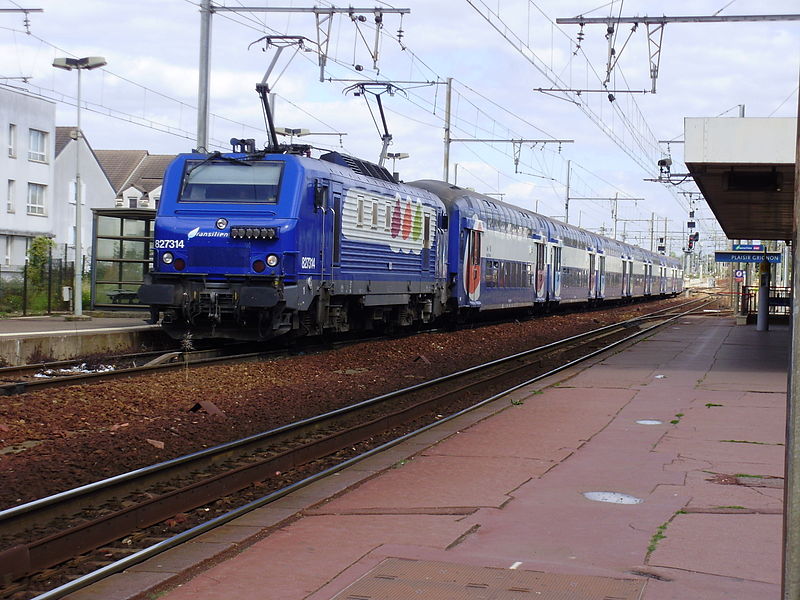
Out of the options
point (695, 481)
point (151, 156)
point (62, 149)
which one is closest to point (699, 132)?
point (695, 481)

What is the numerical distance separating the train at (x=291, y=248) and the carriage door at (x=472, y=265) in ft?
3.36

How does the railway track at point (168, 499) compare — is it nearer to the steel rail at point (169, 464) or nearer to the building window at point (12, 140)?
the steel rail at point (169, 464)

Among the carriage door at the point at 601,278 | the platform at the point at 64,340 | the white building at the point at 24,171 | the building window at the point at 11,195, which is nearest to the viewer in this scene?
the platform at the point at 64,340

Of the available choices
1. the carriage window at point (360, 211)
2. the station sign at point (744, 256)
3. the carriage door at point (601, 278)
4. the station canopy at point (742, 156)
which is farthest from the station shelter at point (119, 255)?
the carriage door at point (601, 278)

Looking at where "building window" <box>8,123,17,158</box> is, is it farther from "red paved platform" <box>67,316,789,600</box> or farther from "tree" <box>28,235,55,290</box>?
"red paved platform" <box>67,316,789,600</box>

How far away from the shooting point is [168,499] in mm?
7387

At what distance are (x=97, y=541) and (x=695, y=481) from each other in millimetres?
4702

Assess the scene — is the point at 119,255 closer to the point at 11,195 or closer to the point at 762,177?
the point at 762,177

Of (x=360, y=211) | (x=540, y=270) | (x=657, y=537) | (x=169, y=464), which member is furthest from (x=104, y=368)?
(x=540, y=270)

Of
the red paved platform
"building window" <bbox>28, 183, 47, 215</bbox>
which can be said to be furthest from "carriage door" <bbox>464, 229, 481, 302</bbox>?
"building window" <bbox>28, 183, 47, 215</bbox>

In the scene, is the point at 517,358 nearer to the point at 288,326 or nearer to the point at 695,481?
the point at 288,326

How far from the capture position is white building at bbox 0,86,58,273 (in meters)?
45.0

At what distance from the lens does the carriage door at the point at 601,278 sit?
45.7m

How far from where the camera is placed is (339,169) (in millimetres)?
18188
